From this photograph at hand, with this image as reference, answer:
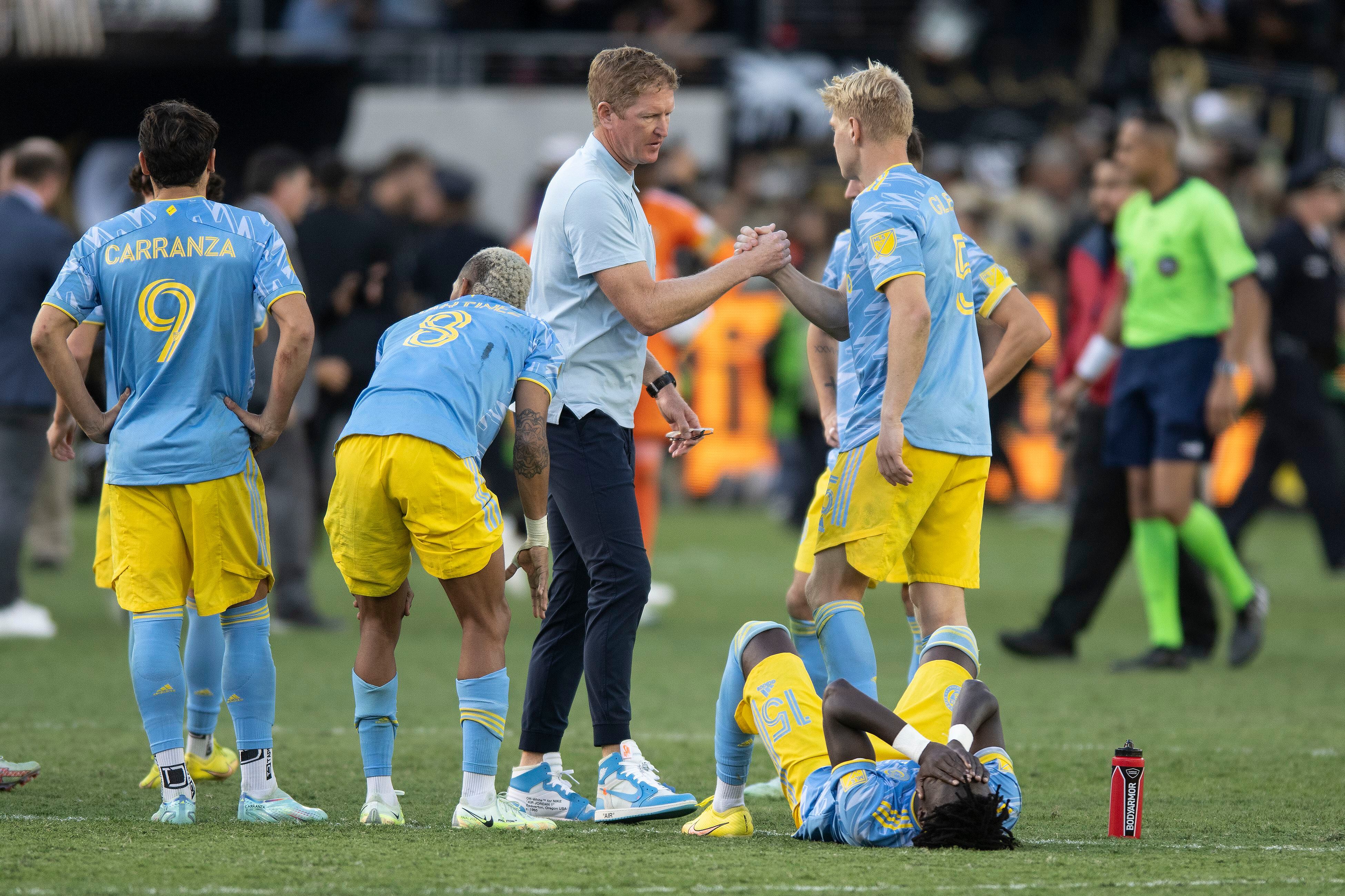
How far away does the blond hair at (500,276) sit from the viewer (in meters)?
4.86

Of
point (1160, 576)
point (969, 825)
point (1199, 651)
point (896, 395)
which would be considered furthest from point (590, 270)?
point (1199, 651)

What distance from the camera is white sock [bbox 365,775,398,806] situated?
4.71m

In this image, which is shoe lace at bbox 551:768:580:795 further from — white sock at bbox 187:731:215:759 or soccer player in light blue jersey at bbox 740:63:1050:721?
white sock at bbox 187:731:215:759

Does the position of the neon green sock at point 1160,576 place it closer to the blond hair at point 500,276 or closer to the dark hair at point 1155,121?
the dark hair at point 1155,121

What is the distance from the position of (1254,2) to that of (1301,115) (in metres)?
1.74

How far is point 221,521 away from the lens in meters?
4.86

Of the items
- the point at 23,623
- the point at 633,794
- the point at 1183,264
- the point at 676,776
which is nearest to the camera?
the point at 633,794

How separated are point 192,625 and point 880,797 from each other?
230cm

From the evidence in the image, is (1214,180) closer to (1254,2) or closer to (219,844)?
(1254,2)

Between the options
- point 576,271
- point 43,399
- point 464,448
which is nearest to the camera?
point 464,448

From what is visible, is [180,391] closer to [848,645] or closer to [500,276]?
[500,276]

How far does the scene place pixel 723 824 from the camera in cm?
463

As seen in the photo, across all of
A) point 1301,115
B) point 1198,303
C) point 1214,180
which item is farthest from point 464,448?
point 1301,115

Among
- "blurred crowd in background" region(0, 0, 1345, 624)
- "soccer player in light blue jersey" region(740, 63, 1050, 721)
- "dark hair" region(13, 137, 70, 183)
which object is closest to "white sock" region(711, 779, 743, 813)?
"soccer player in light blue jersey" region(740, 63, 1050, 721)
